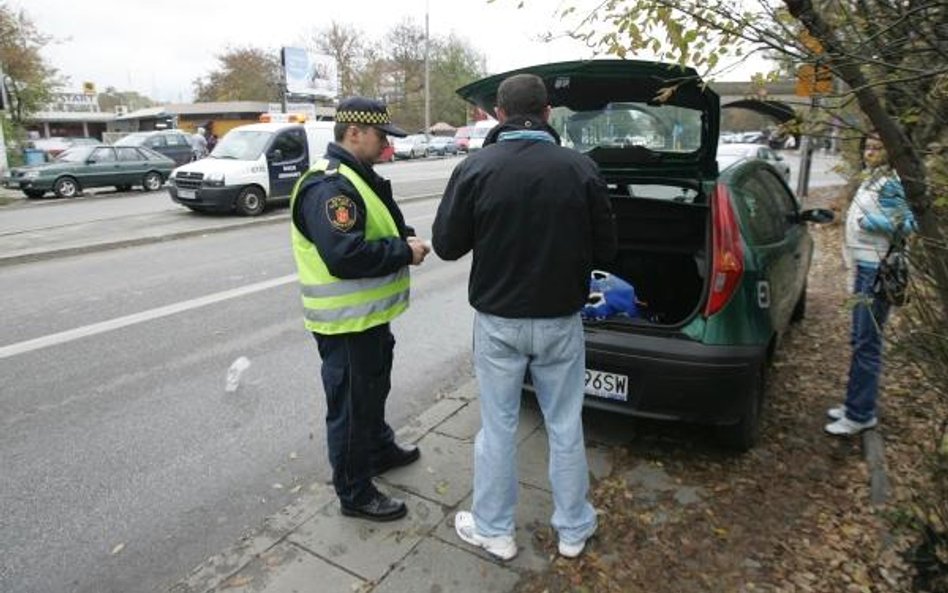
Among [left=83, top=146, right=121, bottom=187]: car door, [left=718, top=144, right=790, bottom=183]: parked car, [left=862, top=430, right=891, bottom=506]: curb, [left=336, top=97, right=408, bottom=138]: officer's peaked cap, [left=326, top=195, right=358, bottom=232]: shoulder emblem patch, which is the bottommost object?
[left=862, top=430, right=891, bottom=506]: curb

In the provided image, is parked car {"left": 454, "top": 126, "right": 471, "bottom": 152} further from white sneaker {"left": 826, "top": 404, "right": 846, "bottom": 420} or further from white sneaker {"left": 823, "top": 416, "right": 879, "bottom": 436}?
white sneaker {"left": 823, "top": 416, "right": 879, "bottom": 436}

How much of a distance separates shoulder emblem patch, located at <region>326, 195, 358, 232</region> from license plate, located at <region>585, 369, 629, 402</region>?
156cm

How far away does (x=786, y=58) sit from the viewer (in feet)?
8.29

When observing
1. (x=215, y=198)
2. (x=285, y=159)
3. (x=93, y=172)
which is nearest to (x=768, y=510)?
(x=215, y=198)

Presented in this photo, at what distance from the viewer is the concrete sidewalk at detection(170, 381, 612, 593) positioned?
9.09 feet

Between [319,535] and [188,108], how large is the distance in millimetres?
68029

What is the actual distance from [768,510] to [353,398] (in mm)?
2041

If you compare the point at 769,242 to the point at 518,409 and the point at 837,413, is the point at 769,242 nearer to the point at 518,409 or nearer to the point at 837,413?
the point at 837,413

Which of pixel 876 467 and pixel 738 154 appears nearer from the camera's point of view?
pixel 876 467

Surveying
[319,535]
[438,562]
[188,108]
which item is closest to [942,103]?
[438,562]

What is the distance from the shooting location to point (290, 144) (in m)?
14.9

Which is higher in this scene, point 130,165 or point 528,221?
point 528,221

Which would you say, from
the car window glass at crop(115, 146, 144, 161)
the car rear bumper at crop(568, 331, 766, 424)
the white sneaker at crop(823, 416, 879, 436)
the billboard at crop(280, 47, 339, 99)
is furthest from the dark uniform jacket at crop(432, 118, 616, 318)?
the billboard at crop(280, 47, 339, 99)

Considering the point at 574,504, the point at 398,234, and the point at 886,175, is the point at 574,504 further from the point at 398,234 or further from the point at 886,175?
the point at 886,175
